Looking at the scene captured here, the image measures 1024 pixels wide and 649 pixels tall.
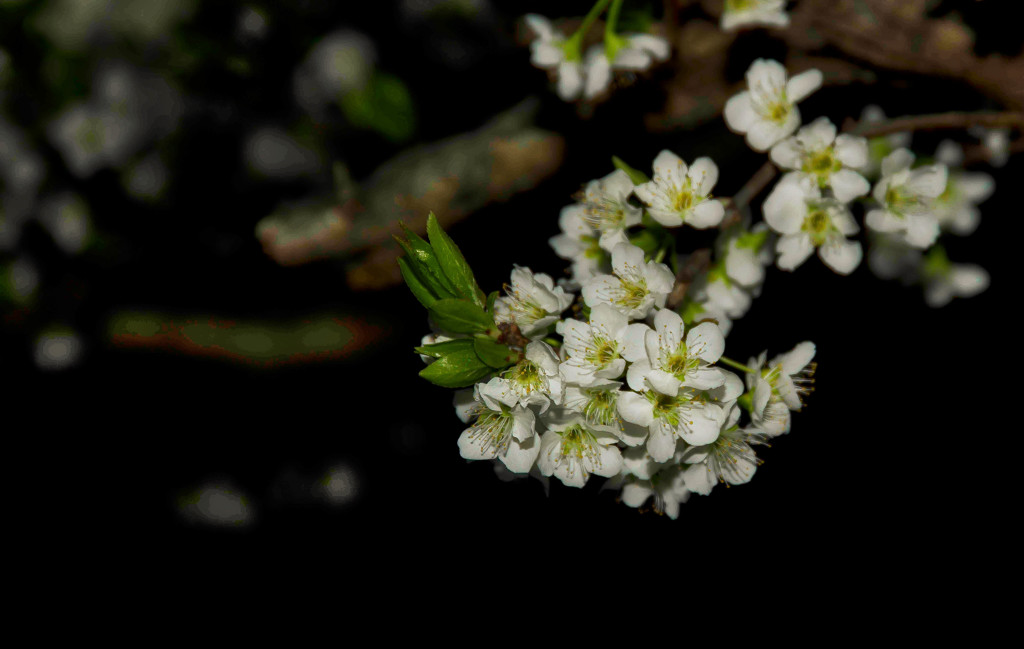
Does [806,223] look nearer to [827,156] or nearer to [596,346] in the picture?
[827,156]

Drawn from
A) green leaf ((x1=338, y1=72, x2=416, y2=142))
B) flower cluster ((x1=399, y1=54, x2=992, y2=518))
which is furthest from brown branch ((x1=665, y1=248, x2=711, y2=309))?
green leaf ((x1=338, y1=72, x2=416, y2=142))

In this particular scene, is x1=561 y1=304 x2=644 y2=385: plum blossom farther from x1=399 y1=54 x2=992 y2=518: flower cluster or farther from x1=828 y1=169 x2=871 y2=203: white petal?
x1=828 y1=169 x2=871 y2=203: white petal

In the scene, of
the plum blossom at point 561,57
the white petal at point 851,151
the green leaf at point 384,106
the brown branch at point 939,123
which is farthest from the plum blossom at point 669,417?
the green leaf at point 384,106

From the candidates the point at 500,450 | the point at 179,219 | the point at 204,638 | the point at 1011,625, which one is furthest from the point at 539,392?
the point at 204,638

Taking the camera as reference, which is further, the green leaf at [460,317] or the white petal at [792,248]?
the white petal at [792,248]

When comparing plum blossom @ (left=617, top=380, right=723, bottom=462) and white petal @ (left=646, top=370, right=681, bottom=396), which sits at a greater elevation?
white petal @ (left=646, top=370, right=681, bottom=396)

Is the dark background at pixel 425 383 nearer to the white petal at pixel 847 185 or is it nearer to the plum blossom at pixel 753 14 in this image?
the plum blossom at pixel 753 14
